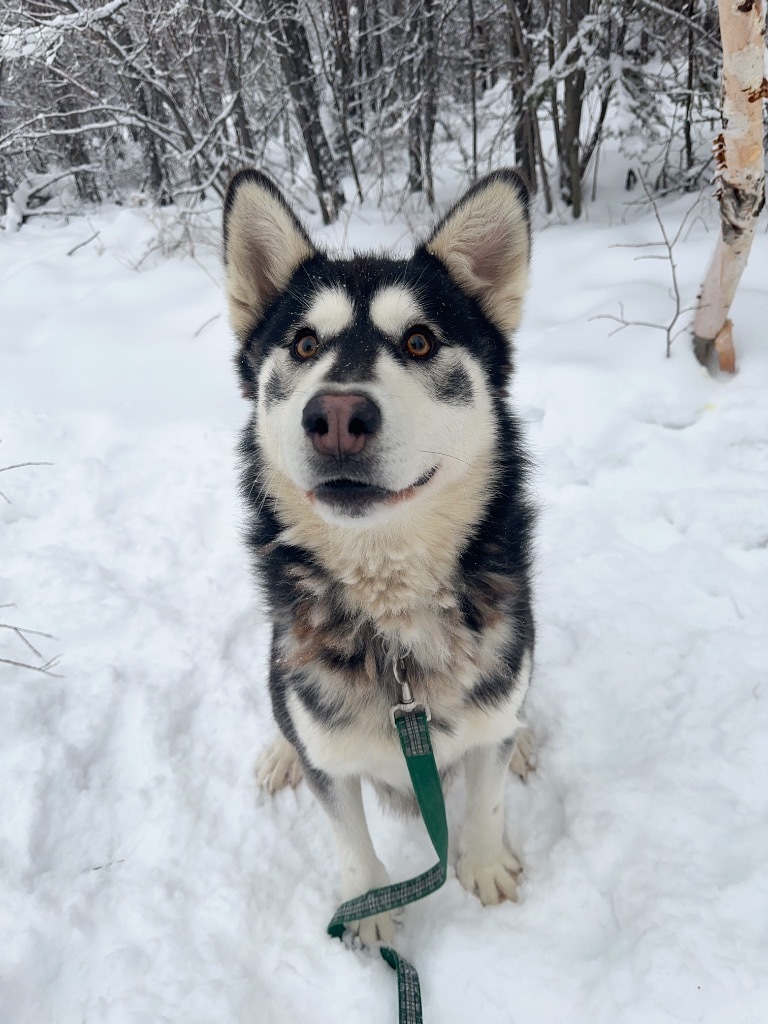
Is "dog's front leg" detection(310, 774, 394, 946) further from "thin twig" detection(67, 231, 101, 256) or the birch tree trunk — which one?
"thin twig" detection(67, 231, 101, 256)

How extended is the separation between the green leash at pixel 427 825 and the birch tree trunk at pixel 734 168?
3.04m

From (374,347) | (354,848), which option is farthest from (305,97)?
(354,848)

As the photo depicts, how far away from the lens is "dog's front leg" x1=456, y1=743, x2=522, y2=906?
1.97 meters

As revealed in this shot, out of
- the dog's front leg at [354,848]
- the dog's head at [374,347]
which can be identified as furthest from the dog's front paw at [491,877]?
the dog's head at [374,347]

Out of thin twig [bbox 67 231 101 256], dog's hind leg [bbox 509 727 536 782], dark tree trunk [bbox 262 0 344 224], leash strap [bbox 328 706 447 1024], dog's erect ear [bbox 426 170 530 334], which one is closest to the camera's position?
leash strap [bbox 328 706 447 1024]

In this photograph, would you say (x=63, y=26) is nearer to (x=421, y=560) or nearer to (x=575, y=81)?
(x=575, y=81)

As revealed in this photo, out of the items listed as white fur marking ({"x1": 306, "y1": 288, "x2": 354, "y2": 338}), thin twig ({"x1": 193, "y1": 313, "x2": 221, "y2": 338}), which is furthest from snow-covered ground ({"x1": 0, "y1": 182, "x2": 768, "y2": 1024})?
white fur marking ({"x1": 306, "y1": 288, "x2": 354, "y2": 338})

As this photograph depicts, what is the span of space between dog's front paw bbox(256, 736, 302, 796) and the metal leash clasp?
82cm

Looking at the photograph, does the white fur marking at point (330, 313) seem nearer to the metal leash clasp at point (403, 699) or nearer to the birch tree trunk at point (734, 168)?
the metal leash clasp at point (403, 699)

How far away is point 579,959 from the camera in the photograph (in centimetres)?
177

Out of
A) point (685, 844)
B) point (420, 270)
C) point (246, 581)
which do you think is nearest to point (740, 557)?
point (685, 844)

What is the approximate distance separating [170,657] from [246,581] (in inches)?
24.1

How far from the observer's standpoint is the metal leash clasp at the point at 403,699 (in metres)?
1.72

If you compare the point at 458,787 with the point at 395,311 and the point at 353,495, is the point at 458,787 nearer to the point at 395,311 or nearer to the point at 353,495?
the point at 353,495
